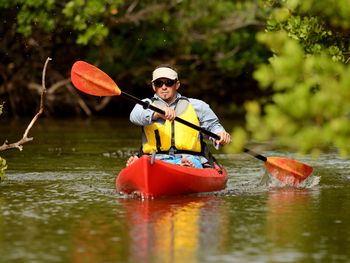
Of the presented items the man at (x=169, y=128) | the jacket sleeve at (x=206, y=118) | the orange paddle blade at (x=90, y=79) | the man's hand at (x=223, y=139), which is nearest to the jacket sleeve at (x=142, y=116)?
the man at (x=169, y=128)

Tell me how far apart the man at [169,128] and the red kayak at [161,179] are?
288mm

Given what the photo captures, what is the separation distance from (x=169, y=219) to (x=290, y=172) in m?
3.65

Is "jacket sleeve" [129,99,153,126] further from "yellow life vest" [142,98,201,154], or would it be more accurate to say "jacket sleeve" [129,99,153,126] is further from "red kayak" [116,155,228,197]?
"red kayak" [116,155,228,197]

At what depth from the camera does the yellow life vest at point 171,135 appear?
13.0 meters

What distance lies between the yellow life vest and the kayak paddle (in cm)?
22

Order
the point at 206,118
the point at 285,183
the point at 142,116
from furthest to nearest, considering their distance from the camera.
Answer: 1. the point at 285,183
2. the point at 206,118
3. the point at 142,116

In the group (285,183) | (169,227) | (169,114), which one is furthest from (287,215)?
(285,183)

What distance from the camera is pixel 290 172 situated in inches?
552

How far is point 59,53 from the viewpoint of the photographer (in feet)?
110

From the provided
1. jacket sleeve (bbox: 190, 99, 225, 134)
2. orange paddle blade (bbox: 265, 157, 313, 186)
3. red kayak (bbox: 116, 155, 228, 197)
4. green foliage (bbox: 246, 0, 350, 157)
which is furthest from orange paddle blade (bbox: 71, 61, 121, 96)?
green foliage (bbox: 246, 0, 350, 157)

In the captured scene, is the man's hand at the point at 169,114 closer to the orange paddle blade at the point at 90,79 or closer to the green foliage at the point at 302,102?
the orange paddle blade at the point at 90,79

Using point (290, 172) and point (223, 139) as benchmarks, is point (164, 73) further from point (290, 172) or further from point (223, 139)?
point (290, 172)

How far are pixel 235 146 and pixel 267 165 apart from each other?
683 cm

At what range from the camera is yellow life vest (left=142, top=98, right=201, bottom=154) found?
42.6ft
